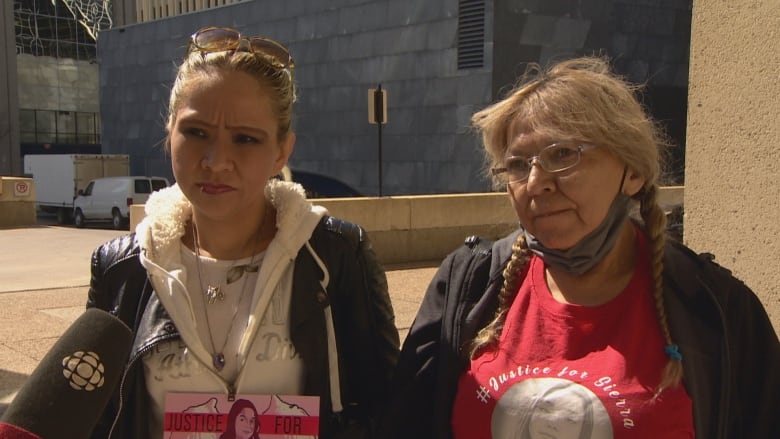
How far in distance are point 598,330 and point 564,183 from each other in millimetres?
407

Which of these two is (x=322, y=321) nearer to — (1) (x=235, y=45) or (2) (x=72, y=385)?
(1) (x=235, y=45)

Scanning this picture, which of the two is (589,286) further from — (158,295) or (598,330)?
(158,295)

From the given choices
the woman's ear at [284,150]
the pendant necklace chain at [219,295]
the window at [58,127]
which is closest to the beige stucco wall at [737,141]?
the woman's ear at [284,150]

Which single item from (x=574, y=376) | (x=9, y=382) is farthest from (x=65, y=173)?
(x=574, y=376)

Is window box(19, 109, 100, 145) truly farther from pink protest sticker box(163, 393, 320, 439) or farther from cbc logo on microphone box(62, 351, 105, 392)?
cbc logo on microphone box(62, 351, 105, 392)

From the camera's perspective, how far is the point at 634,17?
23766 mm

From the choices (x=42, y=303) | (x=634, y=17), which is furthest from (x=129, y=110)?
(x=42, y=303)

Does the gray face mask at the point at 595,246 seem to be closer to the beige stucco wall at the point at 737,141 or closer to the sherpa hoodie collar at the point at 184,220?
the sherpa hoodie collar at the point at 184,220

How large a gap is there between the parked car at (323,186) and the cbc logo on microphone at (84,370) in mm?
23396

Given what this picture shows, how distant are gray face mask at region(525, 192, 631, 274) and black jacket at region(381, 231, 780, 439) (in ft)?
0.57

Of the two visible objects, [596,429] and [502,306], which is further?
[502,306]

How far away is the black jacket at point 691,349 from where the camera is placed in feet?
6.30

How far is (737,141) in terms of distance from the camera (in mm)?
3424

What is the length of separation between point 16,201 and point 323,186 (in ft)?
33.7
